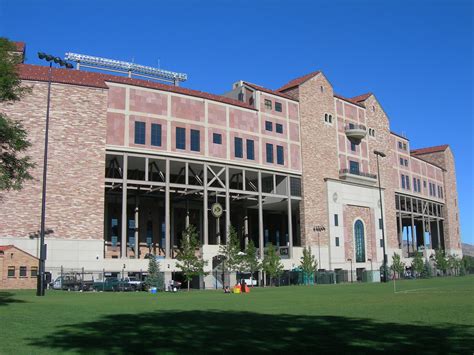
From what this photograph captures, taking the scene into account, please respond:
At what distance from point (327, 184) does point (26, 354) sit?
67.6m

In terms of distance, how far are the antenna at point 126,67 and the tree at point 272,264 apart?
3550cm

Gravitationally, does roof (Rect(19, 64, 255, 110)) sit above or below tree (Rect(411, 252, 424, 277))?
above

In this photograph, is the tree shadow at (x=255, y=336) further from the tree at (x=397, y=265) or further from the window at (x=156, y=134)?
the tree at (x=397, y=265)

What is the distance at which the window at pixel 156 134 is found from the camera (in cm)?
5847

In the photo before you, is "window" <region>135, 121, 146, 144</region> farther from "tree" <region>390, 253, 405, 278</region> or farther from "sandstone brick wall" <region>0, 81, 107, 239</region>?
"tree" <region>390, 253, 405, 278</region>

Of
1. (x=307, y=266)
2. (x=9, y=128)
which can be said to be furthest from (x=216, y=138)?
(x=9, y=128)

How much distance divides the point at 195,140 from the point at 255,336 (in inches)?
2013

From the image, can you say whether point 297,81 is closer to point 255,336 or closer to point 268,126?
point 268,126

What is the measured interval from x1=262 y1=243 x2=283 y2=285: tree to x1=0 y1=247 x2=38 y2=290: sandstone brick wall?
25908mm

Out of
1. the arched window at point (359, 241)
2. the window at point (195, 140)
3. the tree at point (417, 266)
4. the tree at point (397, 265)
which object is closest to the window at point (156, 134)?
the window at point (195, 140)

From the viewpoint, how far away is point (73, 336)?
11.4 metres

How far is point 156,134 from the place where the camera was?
193 ft

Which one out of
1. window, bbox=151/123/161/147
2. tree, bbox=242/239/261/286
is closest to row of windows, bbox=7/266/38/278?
window, bbox=151/123/161/147

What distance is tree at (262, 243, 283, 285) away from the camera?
61.8 meters
